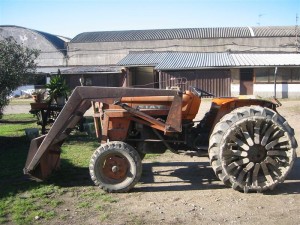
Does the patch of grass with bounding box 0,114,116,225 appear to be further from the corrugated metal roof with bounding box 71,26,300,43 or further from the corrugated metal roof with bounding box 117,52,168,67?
the corrugated metal roof with bounding box 71,26,300,43

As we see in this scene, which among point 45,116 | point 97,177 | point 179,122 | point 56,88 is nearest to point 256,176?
point 179,122

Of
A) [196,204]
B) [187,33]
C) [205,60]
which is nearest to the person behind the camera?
[196,204]

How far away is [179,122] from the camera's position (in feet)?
17.8

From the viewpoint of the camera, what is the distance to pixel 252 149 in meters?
5.17

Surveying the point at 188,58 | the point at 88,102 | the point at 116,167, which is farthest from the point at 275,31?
the point at 116,167

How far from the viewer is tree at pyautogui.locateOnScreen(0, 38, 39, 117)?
9.02 m

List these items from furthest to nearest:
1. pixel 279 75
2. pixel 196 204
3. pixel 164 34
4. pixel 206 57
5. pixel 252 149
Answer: pixel 164 34 < pixel 206 57 < pixel 279 75 < pixel 252 149 < pixel 196 204

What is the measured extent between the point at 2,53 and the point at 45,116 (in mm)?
2693

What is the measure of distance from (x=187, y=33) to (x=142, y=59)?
1349 cm

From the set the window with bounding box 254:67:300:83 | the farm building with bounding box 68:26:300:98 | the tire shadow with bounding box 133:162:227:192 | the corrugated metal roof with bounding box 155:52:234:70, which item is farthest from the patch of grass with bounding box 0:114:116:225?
the window with bounding box 254:67:300:83

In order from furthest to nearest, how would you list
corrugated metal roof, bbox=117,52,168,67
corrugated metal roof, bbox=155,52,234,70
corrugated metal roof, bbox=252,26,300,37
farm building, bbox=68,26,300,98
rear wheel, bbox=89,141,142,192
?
1. corrugated metal roof, bbox=252,26,300,37
2. corrugated metal roof, bbox=117,52,168,67
3. corrugated metal roof, bbox=155,52,234,70
4. farm building, bbox=68,26,300,98
5. rear wheel, bbox=89,141,142,192

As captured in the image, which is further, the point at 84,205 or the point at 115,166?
the point at 115,166

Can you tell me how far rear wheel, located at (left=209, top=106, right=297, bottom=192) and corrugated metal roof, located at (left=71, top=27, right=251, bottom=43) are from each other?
120 feet

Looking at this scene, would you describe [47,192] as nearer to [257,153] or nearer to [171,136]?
[171,136]
